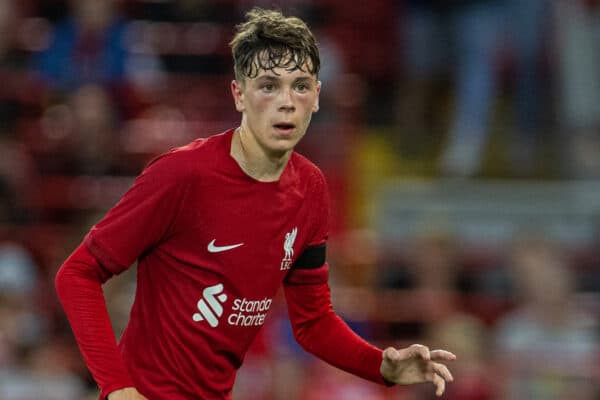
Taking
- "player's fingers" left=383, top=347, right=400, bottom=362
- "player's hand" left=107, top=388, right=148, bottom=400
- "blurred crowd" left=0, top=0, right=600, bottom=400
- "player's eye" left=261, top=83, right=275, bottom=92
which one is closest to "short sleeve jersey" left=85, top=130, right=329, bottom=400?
"player's eye" left=261, top=83, right=275, bottom=92

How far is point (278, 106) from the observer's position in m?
3.85

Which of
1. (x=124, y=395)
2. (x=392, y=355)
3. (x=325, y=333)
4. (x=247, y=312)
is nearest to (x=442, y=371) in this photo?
(x=392, y=355)

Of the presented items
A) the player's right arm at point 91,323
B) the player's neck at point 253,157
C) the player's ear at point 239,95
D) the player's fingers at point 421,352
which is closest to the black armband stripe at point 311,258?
the player's neck at point 253,157

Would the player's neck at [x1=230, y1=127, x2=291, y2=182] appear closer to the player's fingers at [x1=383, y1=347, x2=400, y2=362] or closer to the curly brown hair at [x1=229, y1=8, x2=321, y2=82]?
the curly brown hair at [x1=229, y1=8, x2=321, y2=82]

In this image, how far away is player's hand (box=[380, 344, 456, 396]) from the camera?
3.97m

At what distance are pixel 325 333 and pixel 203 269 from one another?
25.6 inches

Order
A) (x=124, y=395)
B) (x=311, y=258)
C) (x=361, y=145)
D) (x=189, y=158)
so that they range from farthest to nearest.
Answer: (x=361, y=145) < (x=311, y=258) < (x=189, y=158) < (x=124, y=395)

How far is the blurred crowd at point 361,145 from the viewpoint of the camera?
6.98 meters

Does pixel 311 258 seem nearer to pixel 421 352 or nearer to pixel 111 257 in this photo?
pixel 421 352

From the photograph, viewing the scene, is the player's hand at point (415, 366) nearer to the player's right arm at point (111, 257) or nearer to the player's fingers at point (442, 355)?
the player's fingers at point (442, 355)

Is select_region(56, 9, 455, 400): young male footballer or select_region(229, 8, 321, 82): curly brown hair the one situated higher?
select_region(229, 8, 321, 82): curly brown hair

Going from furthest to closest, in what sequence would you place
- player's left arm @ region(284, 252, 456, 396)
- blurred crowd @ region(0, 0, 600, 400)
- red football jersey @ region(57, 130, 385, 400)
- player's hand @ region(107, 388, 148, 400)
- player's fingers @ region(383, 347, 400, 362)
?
blurred crowd @ region(0, 0, 600, 400) → player's left arm @ region(284, 252, 456, 396) → player's fingers @ region(383, 347, 400, 362) → red football jersey @ region(57, 130, 385, 400) → player's hand @ region(107, 388, 148, 400)

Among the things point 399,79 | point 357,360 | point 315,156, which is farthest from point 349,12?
point 357,360

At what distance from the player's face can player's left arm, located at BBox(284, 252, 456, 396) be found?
21.9 inches
